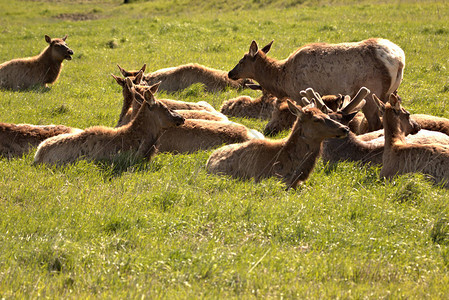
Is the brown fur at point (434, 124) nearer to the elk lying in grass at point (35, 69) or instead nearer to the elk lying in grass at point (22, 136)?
the elk lying in grass at point (22, 136)

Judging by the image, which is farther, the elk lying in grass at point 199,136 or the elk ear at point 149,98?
the elk lying in grass at point 199,136

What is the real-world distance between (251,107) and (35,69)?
21.3ft

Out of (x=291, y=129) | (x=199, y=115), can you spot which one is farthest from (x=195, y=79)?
(x=291, y=129)

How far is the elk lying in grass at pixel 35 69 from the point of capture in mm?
14438

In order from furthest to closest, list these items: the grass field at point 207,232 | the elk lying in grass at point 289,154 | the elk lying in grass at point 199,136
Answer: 1. the elk lying in grass at point 199,136
2. the elk lying in grass at point 289,154
3. the grass field at point 207,232

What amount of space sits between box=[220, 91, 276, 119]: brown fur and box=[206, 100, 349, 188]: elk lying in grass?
4.06 meters

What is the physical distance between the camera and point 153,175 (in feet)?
23.8

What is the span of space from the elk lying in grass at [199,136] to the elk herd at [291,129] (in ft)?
0.05

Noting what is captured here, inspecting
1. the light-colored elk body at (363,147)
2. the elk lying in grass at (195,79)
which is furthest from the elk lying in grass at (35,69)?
the light-colored elk body at (363,147)

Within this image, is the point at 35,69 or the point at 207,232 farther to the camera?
the point at 35,69

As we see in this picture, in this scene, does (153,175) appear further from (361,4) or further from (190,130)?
(361,4)

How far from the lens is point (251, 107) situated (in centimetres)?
1174

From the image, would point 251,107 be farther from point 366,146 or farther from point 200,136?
point 366,146

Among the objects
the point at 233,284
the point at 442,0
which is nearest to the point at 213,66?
the point at 233,284
